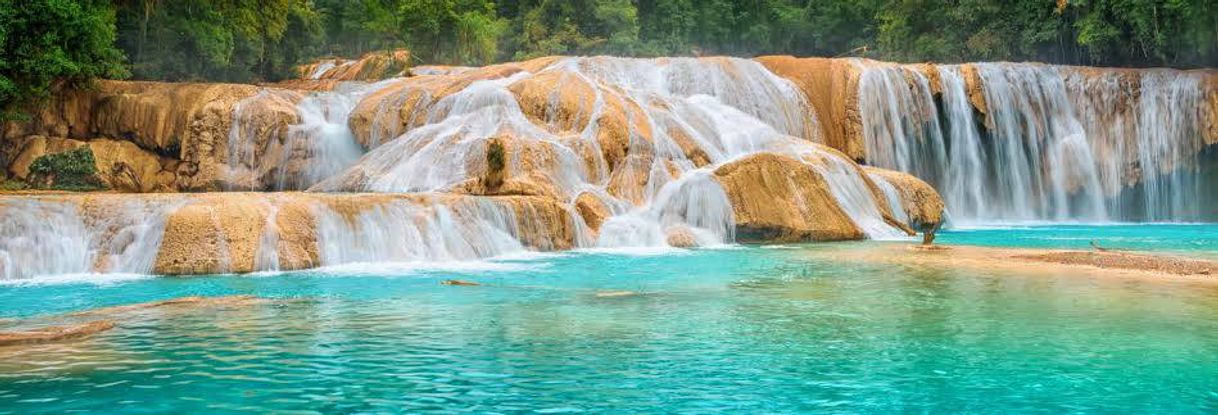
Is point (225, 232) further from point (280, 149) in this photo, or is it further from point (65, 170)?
point (65, 170)

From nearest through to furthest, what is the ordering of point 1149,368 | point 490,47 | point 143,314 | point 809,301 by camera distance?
point 1149,368 → point 143,314 → point 809,301 → point 490,47

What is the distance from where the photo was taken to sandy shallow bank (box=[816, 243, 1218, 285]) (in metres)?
14.2

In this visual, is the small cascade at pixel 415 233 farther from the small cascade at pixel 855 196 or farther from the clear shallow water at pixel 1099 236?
the clear shallow water at pixel 1099 236

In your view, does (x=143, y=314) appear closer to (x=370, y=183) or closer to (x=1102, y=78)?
(x=370, y=183)

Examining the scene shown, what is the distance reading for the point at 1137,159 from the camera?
33062 millimetres

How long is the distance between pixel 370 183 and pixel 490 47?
88.6 ft

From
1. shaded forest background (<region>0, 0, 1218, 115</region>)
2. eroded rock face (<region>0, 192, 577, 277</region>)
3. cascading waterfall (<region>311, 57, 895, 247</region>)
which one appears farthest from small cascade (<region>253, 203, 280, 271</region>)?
shaded forest background (<region>0, 0, 1218, 115</region>)

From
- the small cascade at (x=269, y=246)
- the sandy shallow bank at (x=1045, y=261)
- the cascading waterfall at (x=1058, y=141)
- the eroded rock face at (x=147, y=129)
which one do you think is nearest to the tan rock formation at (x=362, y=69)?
the eroded rock face at (x=147, y=129)

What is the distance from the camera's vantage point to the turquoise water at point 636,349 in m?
6.70

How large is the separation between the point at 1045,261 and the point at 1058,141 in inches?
729

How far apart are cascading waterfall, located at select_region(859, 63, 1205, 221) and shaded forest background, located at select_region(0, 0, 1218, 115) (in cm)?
320

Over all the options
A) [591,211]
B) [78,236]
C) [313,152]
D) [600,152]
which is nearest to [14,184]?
[313,152]

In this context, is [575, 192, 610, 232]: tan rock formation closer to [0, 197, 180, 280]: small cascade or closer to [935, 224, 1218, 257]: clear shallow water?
[935, 224, 1218, 257]: clear shallow water

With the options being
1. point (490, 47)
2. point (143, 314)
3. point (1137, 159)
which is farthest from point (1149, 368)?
point (490, 47)
